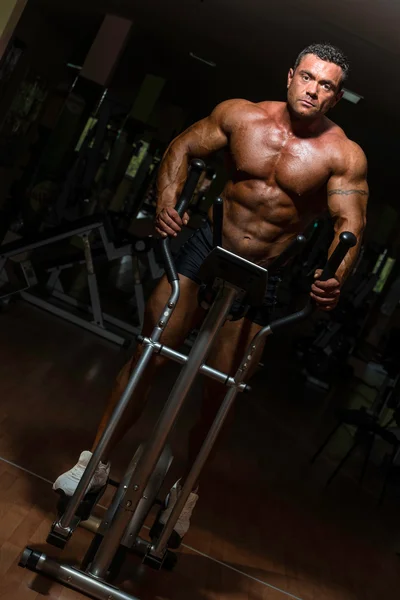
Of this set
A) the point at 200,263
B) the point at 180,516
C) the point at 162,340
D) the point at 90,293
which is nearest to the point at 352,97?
the point at 90,293

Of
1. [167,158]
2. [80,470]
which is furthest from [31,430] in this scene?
[167,158]

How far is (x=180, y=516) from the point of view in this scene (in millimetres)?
2707

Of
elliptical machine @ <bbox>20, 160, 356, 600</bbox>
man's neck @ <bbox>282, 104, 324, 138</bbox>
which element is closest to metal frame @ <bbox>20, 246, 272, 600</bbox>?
elliptical machine @ <bbox>20, 160, 356, 600</bbox>

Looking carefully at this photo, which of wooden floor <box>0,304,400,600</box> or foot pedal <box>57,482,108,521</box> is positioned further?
wooden floor <box>0,304,400,600</box>

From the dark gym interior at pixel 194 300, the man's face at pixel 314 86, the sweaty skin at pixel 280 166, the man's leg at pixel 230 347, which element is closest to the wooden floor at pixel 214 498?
the dark gym interior at pixel 194 300

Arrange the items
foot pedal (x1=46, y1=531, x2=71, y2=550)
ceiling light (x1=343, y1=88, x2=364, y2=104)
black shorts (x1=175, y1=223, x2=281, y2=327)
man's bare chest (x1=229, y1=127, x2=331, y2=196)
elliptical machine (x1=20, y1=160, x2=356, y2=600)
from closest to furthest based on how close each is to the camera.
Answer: elliptical machine (x1=20, y1=160, x2=356, y2=600)
foot pedal (x1=46, y1=531, x2=71, y2=550)
man's bare chest (x1=229, y1=127, x2=331, y2=196)
black shorts (x1=175, y1=223, x2=281, y2=327)
ceiling light (x1=343, y1=88, x2=364, y2=104)

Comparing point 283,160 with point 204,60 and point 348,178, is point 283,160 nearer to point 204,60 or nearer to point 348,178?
point 348,178

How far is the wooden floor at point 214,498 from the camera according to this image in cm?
275

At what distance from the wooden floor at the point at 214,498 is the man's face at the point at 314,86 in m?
1.60

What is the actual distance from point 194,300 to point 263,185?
43 cm

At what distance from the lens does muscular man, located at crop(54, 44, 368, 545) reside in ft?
8.11

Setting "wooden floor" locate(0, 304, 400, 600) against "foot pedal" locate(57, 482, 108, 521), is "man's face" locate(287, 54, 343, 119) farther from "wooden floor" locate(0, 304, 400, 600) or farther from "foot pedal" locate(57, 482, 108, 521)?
"wooden floor" locate(0, 304, 400, 600)

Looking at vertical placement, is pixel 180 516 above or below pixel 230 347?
below

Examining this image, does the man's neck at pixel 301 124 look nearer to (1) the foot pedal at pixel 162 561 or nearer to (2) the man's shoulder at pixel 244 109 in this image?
(2) the man's shoulder at pixel 244 109
